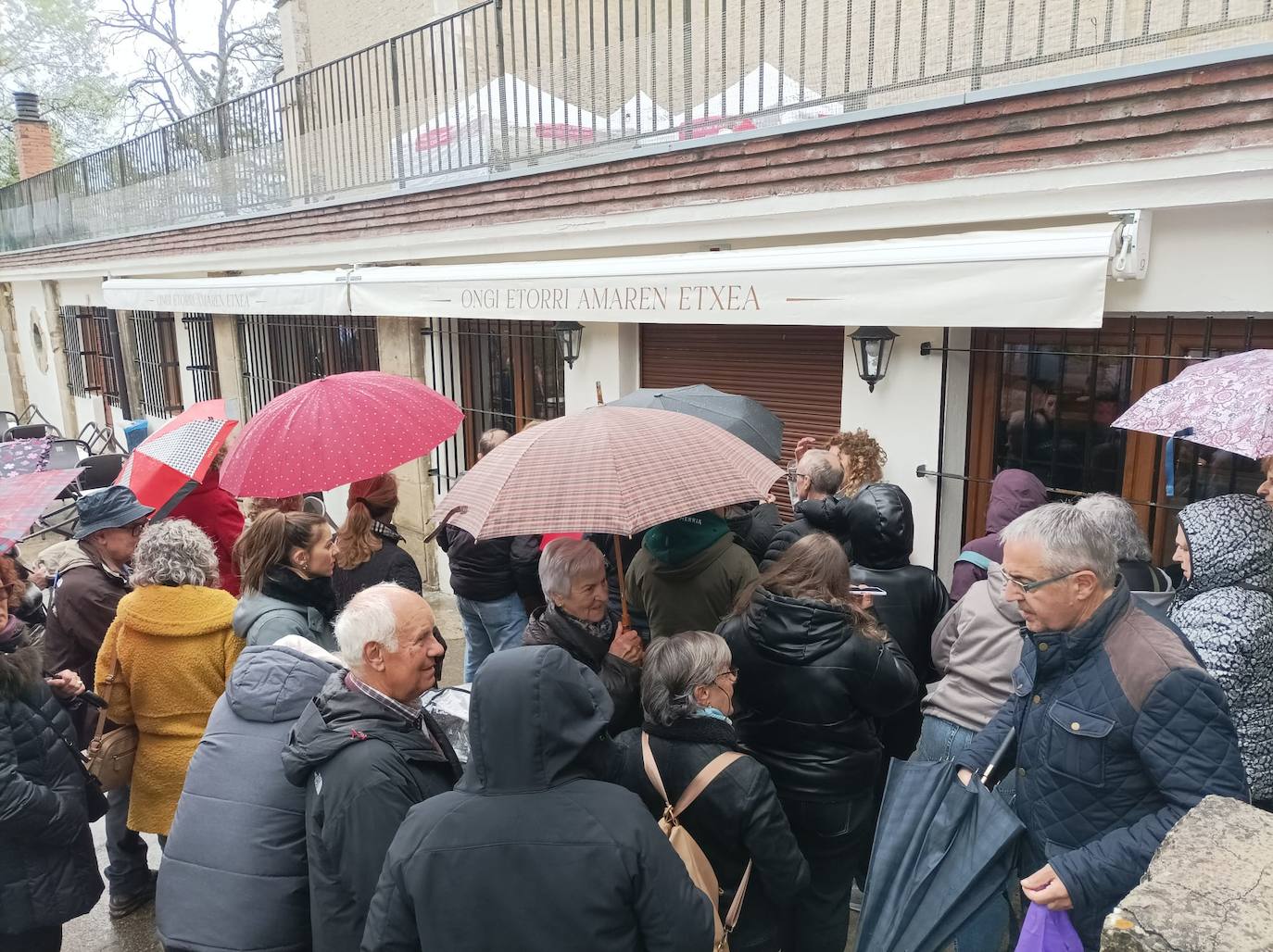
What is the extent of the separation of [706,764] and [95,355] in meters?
17.4

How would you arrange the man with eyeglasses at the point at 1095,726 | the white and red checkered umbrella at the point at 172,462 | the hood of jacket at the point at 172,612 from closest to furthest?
the man with eyeglasses at the point at 1095,726, the hood of jacket at the point at 172,612, the white and red checkered umbrella at the point at 172,462

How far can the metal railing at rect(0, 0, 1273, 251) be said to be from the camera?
4.53 m

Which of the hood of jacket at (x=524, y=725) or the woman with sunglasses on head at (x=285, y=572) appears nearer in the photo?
the hood of jacket at (x=524, y=725)

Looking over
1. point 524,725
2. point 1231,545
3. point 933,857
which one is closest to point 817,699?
point 933,857

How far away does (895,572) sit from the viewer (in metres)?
3.33

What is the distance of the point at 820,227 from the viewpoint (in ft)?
15.8

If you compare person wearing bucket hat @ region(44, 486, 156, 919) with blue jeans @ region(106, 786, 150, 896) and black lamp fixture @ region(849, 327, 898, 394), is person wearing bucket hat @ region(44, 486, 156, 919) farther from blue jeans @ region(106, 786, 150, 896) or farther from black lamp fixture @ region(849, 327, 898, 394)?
black lamp fixture @ region(849, 327, 898, 394)

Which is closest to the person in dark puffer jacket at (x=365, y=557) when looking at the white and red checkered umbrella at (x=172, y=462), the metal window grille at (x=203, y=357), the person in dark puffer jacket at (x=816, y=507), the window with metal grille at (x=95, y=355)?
the white and red checkered umbrella at (x=172, y=462)

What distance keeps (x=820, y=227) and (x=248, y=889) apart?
403 centimetres

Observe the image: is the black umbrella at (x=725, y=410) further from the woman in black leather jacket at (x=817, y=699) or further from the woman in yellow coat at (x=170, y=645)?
the woman in yellow coat at (x=170, y=645)

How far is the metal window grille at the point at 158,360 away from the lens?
13375 millimetres

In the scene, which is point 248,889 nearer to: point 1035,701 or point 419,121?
point 1035,701

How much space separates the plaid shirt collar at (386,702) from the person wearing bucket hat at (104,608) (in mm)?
1861

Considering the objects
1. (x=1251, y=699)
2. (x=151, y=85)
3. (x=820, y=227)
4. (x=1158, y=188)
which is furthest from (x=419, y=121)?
(x=151, y=85)
